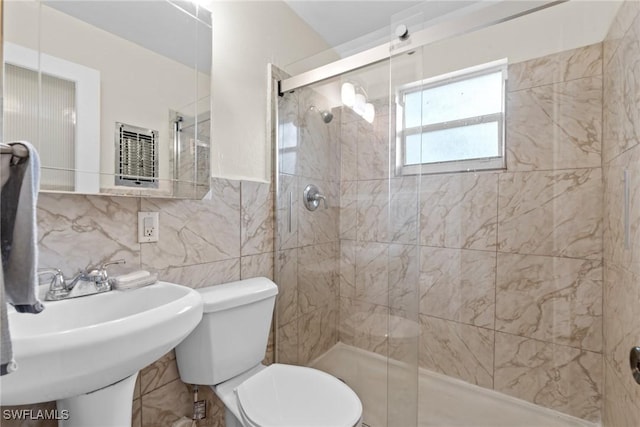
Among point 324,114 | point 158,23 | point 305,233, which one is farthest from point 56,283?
point 324,114

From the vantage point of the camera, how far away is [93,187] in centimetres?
96

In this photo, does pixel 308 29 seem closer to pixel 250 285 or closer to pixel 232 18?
pixel 232 18

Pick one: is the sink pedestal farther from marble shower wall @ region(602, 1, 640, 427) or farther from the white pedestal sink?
marble shower wall @ region(602, 1, 640, 427)

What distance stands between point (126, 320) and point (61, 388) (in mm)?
163

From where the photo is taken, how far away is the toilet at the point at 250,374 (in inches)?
39.2

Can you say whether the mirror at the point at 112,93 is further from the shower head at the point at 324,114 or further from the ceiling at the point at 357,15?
the ceiling at the point at 357,15

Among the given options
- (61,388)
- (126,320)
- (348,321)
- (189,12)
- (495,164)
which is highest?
(189,12)

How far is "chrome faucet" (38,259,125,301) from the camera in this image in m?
0.85

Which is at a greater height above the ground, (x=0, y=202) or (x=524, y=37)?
(x=524, y=37)

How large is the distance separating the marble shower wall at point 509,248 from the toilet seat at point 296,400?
0.51 m

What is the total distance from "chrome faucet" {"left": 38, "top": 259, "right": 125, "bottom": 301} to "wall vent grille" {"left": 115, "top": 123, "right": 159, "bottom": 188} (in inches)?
12.2

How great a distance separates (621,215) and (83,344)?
1.78 metres

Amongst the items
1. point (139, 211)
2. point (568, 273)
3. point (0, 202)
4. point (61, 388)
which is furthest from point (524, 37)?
point (61, 388)

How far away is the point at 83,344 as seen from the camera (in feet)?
1.95
